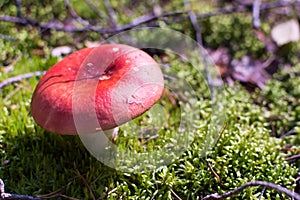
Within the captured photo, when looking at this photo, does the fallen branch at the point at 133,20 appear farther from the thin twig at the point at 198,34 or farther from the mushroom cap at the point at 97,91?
the mushroom cap at the point at 97,91

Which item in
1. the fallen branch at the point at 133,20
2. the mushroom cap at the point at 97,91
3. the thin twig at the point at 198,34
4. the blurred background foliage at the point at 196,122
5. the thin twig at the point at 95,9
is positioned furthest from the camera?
the thin twig at the point at 95,9

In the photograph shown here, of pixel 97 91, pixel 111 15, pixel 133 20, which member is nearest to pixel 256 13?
pixel 133 20

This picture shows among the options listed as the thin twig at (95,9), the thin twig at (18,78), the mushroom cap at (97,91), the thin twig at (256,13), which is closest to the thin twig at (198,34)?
the thin twig at (256,13)

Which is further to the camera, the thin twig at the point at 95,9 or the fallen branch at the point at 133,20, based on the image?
the thin twig at the point at 95,9

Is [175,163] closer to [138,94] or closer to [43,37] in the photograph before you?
[138,94]

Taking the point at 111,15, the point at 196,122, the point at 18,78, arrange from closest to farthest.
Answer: the point at 196,122 → the point at 18,78 → the point at 111,15

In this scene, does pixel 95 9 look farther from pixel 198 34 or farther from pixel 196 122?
pixel 196 122

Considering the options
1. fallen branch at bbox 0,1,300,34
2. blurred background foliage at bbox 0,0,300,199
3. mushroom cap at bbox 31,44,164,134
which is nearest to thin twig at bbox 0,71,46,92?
blurred background foliage at bbox 0,0,300,199

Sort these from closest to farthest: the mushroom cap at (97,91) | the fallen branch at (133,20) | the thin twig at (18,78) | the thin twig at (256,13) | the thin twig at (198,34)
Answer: the mushroom cap at (97,91) → the thin twig at (18,78) → the thin twig at (198,34) → the fallen branch at (133,20) → the thin twig at (256,13)

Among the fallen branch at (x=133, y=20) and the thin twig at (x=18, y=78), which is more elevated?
the fallen branch at (x=133, y=20)

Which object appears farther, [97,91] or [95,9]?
[95,9]
